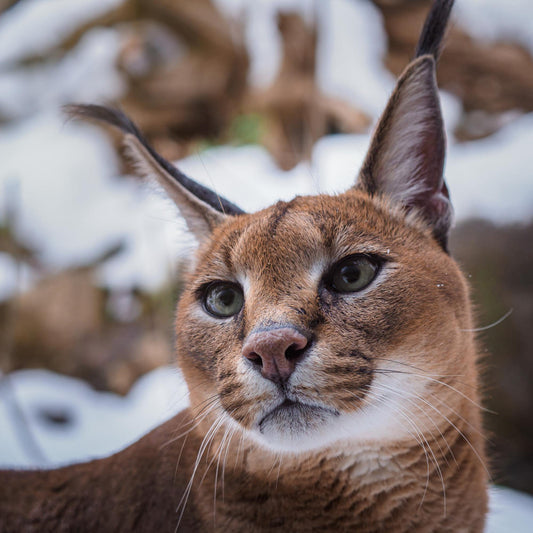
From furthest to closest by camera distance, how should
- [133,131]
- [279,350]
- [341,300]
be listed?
[133,131]
[341,300]
[279,350]

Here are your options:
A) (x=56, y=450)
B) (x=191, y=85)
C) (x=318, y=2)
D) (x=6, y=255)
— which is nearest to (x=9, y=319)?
(x=6, y=255)

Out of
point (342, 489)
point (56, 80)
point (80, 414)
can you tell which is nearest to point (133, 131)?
point (342, 489)

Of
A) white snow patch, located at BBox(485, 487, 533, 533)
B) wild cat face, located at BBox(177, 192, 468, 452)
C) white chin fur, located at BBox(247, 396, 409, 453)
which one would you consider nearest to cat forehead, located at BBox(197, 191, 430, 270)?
wild cat face, located at BBox(177, 192, 468, 452)

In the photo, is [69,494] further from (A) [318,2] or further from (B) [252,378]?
(A) [318,2]

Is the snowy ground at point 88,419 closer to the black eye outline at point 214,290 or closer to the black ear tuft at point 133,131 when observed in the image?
the black eye outline at point 214,290

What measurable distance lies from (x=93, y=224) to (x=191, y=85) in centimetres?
185

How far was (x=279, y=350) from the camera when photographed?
131 cm

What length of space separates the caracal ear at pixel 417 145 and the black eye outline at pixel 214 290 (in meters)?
0.49

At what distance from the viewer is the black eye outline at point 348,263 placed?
4.97 feet

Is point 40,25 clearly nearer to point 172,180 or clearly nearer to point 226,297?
point 172,180

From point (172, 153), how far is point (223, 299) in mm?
1933

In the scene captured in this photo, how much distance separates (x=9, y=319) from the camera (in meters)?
4.76

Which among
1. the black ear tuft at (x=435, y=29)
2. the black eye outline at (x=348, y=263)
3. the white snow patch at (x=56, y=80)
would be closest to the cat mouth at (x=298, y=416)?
the black eye outline at (x=348, y=263)

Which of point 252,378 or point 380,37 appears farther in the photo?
point 380,37
